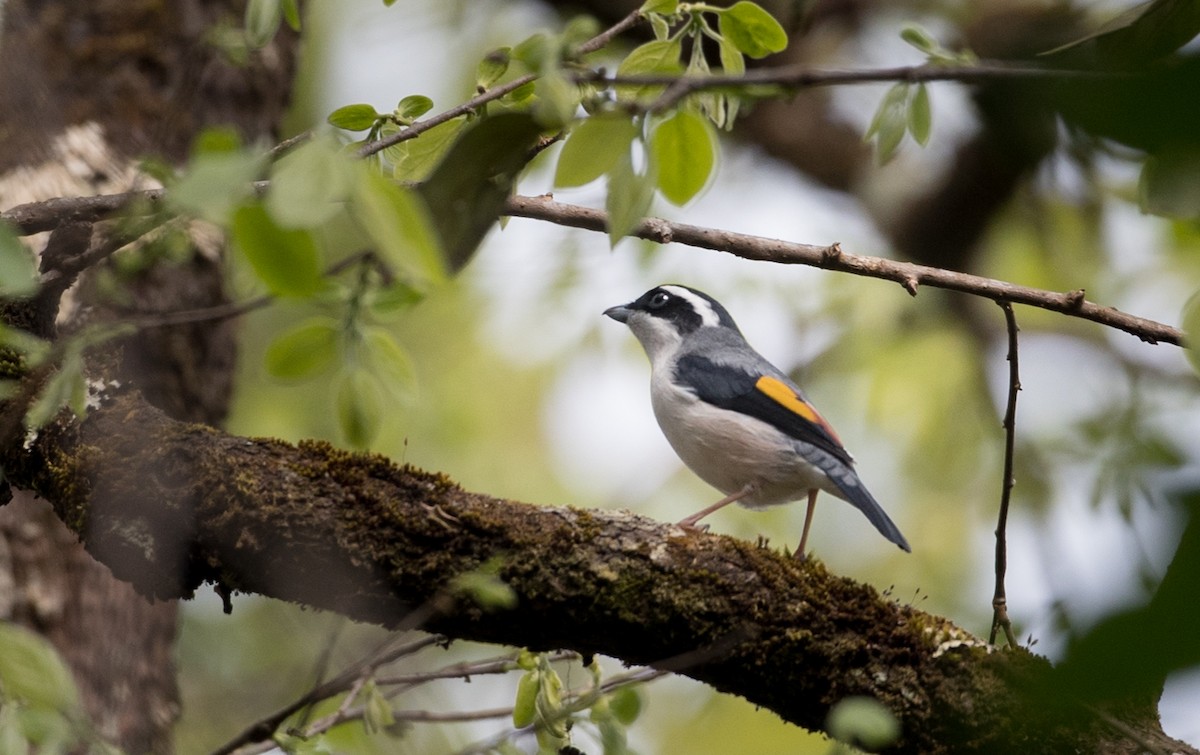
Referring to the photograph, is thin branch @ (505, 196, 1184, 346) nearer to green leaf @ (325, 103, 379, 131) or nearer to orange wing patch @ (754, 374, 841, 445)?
green leaf @ (325, 103, 379, 131)

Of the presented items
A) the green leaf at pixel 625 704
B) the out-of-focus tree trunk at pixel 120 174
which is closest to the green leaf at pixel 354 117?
the green leaf at pixel 625 704

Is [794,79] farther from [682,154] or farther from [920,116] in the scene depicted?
[920,116]

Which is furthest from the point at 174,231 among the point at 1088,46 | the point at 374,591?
the point at 1088,46

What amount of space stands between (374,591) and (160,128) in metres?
3.63

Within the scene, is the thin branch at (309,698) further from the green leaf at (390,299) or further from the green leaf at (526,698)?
the green leaf at (390,299)

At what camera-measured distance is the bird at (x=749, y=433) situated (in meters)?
4.65

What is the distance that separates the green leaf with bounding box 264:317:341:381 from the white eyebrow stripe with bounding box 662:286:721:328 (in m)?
3.76

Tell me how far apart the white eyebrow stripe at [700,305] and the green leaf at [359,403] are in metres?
3.56

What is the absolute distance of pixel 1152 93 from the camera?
0.85m

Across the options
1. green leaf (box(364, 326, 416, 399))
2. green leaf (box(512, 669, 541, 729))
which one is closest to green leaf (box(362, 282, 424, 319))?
green leaf (box(364, 326, 416, 399))

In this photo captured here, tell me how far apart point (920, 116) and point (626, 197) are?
155 centimetres

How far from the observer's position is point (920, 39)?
10.7 feet

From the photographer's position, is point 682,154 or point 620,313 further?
point 620,313

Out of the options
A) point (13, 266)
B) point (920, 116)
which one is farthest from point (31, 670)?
point (920, 116)
